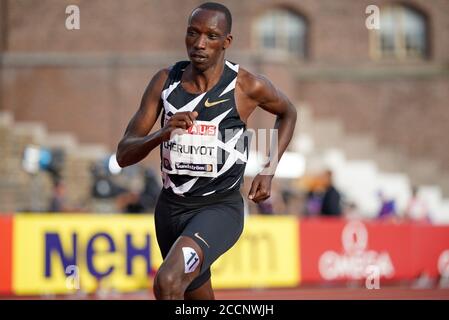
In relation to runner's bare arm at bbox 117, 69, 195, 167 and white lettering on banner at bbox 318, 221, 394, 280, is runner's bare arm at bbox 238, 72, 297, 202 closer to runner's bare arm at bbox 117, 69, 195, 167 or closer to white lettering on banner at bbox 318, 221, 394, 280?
runner's bare arm at bbox 117, 69, 195, 167

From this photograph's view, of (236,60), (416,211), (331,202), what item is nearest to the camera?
(331,202)

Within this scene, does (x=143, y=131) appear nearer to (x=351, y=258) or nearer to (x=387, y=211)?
(x=351, y=258)

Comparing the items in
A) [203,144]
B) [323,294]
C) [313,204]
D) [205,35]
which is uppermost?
[205,35]

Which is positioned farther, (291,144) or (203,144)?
(291,144)

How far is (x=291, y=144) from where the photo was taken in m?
29.4

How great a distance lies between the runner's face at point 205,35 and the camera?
697cm

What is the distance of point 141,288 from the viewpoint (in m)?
16.9

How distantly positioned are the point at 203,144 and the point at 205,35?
0.75 meters

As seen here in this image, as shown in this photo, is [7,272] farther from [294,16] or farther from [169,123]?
[294,16]

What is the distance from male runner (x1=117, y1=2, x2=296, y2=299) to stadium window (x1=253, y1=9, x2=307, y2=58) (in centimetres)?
2805

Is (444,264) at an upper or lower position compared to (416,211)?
lower

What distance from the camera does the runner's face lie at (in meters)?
6.97

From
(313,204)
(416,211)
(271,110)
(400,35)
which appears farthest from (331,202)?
(400,35)
